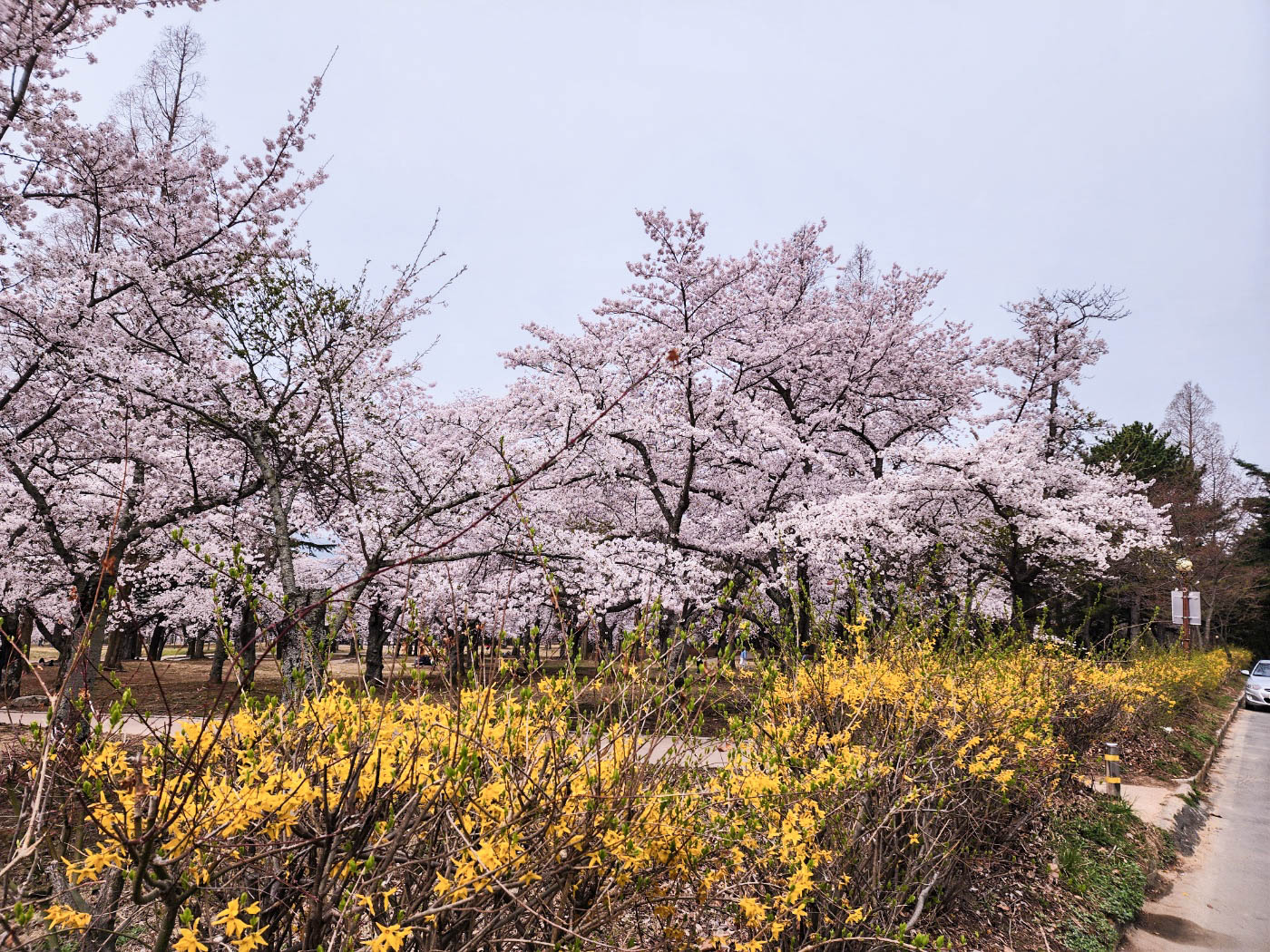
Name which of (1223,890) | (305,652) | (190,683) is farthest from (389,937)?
(190,683)

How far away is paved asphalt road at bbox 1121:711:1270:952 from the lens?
183 inches

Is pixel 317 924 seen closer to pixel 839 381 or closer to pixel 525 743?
pixel 525 743

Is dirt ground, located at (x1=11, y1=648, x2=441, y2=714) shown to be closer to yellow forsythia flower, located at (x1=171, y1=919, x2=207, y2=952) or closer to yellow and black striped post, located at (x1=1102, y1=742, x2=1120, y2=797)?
yellow forsythia flower, located at (x1=171, y1=919, x2=207, y2=952)

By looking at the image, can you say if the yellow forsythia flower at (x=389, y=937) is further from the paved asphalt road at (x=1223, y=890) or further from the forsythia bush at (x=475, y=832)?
the paved asphalt road at (x=1223, y=890)

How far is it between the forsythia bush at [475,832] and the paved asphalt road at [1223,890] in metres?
2.48

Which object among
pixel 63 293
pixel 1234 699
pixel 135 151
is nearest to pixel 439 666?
pixel 63 293

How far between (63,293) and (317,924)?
8568mm

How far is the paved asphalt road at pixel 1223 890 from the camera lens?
15.3ft

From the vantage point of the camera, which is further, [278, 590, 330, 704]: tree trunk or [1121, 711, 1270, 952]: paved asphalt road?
[1121, 711, 1270, 952]: paved asphalt road

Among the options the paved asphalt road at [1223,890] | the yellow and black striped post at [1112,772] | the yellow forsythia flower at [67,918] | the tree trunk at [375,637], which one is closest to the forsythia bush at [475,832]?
the yellow forsythia flower at [67,918]

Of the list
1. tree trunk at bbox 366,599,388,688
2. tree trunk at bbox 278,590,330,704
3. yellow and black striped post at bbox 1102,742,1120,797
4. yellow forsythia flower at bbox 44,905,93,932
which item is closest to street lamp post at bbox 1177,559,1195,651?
yellow and black striped post at bbox 1102,742,1120,797

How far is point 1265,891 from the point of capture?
5.57 meters

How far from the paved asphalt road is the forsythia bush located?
2.48m

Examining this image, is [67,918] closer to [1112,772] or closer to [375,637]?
[1112,772]
